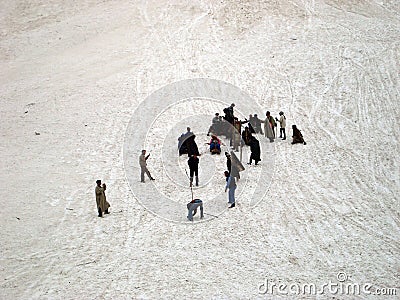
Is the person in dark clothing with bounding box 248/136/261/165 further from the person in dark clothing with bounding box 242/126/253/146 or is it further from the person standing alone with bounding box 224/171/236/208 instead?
the person standing alone with bounding box 224/171/236/208

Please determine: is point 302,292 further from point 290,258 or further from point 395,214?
point 395,214

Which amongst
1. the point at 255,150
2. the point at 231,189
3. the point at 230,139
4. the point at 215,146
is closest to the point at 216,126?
the point at 230,139

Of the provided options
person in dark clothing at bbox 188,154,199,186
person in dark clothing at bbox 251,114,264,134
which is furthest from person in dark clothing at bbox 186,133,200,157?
person in dark clothing at bbox 251,114,264,134

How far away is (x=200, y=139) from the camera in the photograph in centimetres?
2433

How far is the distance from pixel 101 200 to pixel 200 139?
7470mm

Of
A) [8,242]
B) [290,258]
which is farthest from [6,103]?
[290,258]

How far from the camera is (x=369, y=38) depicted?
117ft

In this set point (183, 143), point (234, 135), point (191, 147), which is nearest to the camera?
point (191, 147)

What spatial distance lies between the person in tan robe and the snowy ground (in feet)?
1.29

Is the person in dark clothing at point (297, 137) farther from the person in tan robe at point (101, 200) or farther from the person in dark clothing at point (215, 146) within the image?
the person in tan robe at point (101, 200)

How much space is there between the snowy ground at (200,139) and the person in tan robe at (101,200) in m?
0.39

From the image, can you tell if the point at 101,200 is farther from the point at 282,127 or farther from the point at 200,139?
the point at 282,127

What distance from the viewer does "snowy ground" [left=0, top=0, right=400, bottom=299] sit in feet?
48.0

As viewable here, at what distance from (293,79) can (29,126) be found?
1485 centimetres
